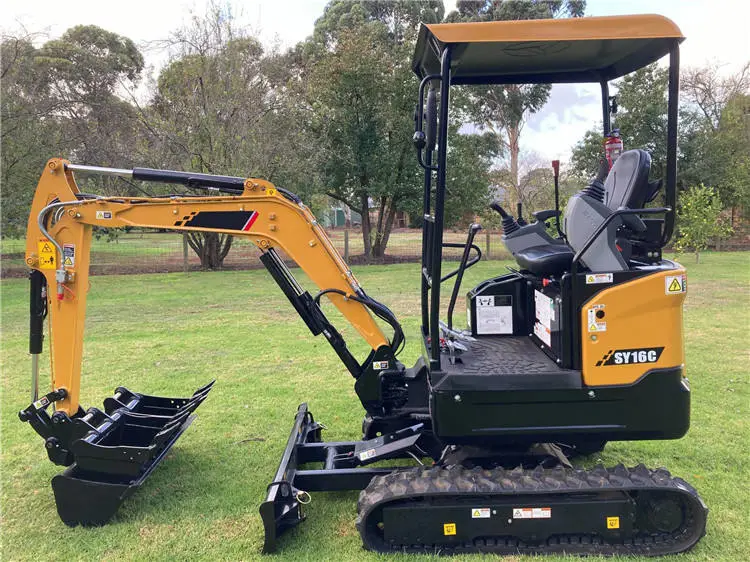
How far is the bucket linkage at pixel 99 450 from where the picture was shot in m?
3.77

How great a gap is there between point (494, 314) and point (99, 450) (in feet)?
10.4

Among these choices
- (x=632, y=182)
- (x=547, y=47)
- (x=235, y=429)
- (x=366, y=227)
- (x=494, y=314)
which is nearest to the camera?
(x=632, y=182)

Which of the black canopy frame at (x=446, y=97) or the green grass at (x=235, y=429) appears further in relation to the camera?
the green grass at (x=235, y=429)

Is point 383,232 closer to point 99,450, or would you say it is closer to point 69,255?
point 69,255

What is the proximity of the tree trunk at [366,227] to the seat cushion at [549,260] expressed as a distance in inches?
686

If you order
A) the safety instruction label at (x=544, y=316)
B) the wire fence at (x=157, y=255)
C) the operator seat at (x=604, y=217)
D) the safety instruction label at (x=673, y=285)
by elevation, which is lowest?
the wire fence at (x=157, y=255)

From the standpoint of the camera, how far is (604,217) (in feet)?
11.6

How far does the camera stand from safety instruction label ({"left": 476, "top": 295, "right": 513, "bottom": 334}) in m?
4.70

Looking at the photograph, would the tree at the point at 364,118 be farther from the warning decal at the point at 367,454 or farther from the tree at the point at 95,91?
the warning decal at the point at 367,454

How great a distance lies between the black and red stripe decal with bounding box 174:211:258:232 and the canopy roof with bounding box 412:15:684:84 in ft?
5.70

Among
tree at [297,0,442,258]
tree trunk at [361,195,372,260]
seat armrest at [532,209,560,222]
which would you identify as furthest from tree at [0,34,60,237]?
seat armrest at [532,209,560,222]

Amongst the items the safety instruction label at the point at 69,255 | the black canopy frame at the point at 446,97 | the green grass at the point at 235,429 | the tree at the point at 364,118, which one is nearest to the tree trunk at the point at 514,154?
the tree at the point at 364,118

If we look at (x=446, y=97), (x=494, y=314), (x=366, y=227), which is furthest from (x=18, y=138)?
(x=446, y=97)

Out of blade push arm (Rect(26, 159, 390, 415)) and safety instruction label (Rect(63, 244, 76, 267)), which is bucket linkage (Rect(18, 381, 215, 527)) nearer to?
blade push arm (Rect(26, 159, 390, 415))
